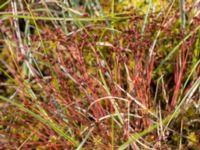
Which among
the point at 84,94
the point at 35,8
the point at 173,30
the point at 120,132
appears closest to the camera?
the point at 120,132

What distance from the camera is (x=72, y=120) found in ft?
5.99

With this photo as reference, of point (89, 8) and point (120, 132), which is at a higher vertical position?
point (89, 8)

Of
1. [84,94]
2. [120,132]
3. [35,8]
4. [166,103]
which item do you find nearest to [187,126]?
[166,103]

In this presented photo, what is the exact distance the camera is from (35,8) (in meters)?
2.32

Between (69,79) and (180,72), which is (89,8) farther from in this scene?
(180,72)

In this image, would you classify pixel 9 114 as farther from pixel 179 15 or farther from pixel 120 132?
pixel 179 15

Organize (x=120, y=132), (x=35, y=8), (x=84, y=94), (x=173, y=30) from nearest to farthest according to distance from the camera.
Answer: (x=120, y=132) → (x=84, y=94) → (x=173, y=30) → (x=35, y=8)

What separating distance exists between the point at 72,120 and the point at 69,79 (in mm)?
228

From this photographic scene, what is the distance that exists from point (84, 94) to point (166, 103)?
325mm

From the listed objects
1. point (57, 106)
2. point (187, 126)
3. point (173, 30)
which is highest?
point (173, 30)

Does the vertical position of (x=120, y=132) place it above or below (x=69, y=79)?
below

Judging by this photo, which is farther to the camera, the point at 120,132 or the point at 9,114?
the point at 9,114

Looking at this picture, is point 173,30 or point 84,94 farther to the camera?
point 173,30

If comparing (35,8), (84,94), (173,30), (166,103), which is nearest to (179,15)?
(173,30)
